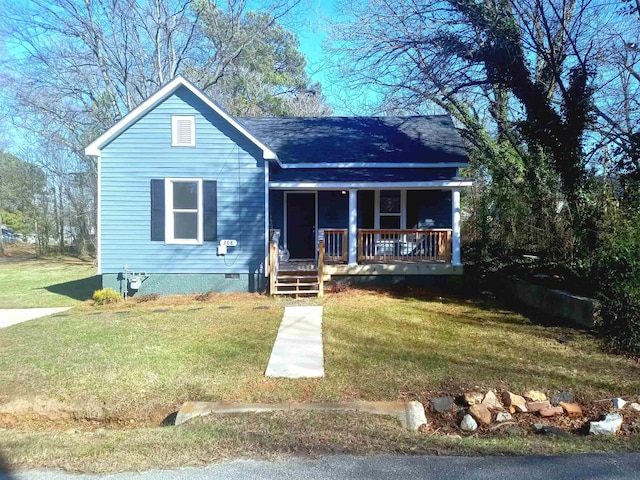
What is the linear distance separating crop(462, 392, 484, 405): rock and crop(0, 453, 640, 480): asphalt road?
1376 mm

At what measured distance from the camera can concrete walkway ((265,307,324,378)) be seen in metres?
5.95

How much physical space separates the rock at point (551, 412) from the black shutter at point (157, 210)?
368 inches

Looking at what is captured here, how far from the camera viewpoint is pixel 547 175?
11.4 metres

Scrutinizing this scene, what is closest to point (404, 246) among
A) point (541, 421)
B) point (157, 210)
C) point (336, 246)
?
point (336, 246)

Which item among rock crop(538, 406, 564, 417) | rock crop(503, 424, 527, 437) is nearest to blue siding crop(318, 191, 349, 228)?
rock crop(538, 406, 564, 417)

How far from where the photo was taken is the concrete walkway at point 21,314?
9205 mm

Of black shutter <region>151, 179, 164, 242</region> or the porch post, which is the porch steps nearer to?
the porch post

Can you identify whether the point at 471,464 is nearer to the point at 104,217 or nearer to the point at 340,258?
the point at 340,258

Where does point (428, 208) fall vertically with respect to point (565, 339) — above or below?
above

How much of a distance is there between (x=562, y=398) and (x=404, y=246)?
25.7ft

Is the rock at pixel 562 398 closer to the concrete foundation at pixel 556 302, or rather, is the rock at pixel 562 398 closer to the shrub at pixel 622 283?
the shrub at pixel 622 283

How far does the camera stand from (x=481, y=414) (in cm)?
463

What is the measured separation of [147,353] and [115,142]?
22.6 feet

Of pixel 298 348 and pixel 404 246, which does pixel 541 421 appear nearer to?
pixel 298 348
